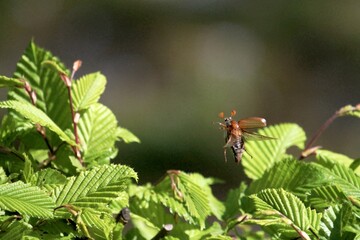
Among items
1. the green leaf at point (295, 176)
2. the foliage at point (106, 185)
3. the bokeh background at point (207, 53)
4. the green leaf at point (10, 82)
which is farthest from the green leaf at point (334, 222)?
the bokeh background at point (207, 53)

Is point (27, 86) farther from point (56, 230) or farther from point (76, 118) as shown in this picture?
point (56, 230)

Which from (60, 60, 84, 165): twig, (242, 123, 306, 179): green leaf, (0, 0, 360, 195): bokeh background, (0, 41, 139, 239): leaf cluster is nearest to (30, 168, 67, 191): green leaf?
(0, 41, 139, 239): leaf cluster

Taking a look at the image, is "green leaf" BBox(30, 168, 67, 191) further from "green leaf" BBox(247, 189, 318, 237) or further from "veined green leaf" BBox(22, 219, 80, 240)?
"green leaf" BBox(247, 189, 318, 237)

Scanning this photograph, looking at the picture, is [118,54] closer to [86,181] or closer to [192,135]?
[192,135]

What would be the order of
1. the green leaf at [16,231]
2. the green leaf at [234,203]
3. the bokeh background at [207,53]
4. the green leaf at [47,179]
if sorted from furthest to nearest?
the bokeh background at [207,53] → the green leaf at [234,203] → the green leaf at [47,179] → the green leaf at [16,231]

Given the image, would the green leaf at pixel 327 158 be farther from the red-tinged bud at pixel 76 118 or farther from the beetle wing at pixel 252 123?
the red-tinged bud at pixel 76 118

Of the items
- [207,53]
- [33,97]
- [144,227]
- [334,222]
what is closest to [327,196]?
[334,222]

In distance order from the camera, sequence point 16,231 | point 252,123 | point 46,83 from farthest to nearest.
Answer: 1. point 46,83
2. point 252,123
3. point 16,231
